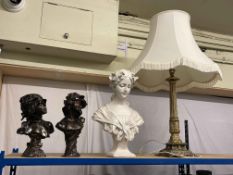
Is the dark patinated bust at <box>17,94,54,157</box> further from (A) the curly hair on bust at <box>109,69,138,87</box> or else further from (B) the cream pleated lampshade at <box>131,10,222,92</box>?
(B) the cream pleated lampshade at <box>131,10,222,92</box>

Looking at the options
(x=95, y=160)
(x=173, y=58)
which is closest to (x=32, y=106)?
(x=95, y=160)

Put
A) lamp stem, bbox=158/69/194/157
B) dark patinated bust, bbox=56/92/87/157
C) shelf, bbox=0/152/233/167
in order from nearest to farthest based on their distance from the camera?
1. shelf, bbox=0/152/233/167
2. dark patinated bust, bbox=56/92/87/157
3. lamp stem, bbox=158/69/194/157

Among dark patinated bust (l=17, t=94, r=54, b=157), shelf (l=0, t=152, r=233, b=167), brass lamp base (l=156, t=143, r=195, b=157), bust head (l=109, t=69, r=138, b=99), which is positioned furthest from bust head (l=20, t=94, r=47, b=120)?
brass lamp base (l=156, t=143, r=195, b=157)

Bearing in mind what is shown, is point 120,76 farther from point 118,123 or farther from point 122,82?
point 118,123

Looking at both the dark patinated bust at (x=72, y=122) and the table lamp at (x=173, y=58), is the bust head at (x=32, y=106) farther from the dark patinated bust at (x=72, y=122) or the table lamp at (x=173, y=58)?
the table lamp at (x=173, y=58)

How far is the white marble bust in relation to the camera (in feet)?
2.90

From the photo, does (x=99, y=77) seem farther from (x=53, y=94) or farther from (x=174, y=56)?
(x=174, y=56)

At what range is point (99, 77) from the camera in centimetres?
129

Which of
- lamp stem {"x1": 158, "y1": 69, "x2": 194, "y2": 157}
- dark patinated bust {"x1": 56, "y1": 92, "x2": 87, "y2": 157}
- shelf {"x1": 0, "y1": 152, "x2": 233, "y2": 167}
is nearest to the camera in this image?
shelf {"x1": 0, "y1": 152, "x2": 233, "y2": 167}

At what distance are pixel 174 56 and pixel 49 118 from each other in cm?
75

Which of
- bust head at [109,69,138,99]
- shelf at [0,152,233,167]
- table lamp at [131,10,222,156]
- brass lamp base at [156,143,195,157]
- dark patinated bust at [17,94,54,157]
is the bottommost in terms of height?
shelf at [0,152,233,167]

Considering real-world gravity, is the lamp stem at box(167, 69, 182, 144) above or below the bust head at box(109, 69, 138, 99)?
below

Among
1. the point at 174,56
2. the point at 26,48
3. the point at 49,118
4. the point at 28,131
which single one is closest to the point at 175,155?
the point at 174,56

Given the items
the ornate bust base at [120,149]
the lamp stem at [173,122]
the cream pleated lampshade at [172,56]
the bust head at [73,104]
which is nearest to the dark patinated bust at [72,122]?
the bust head at [73,104]
